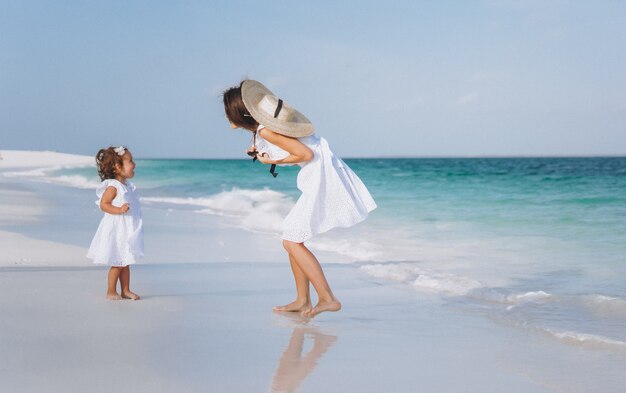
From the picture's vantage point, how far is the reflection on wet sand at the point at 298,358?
3.63 meters

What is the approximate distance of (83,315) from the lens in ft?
16.5

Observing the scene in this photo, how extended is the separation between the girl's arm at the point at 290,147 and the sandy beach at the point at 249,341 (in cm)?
105

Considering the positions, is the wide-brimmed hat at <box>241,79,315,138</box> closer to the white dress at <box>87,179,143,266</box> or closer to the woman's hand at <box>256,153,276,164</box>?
the woman's hand at <box>256,153,276,164</box>

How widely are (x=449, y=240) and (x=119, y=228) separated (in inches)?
238

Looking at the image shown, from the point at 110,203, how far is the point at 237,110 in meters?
1.34

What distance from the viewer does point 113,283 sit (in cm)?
570

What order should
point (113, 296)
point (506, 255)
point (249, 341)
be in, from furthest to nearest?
point (506, 255), point (113, 296), point (249, 341)

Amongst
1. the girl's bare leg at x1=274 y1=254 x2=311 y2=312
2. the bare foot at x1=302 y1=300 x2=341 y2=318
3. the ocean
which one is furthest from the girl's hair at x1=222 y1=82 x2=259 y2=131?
the ocean

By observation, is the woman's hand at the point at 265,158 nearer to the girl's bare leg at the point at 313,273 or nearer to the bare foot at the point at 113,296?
the girl's bare leg at the point at 313,273

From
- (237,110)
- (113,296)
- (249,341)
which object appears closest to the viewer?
(249,341)

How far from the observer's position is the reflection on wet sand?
363 cm

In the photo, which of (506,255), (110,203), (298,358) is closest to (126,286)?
(110,203)

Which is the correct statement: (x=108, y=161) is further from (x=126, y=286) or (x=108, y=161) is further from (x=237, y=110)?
(x=237, y=110)

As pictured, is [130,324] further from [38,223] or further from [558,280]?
[38,223]
